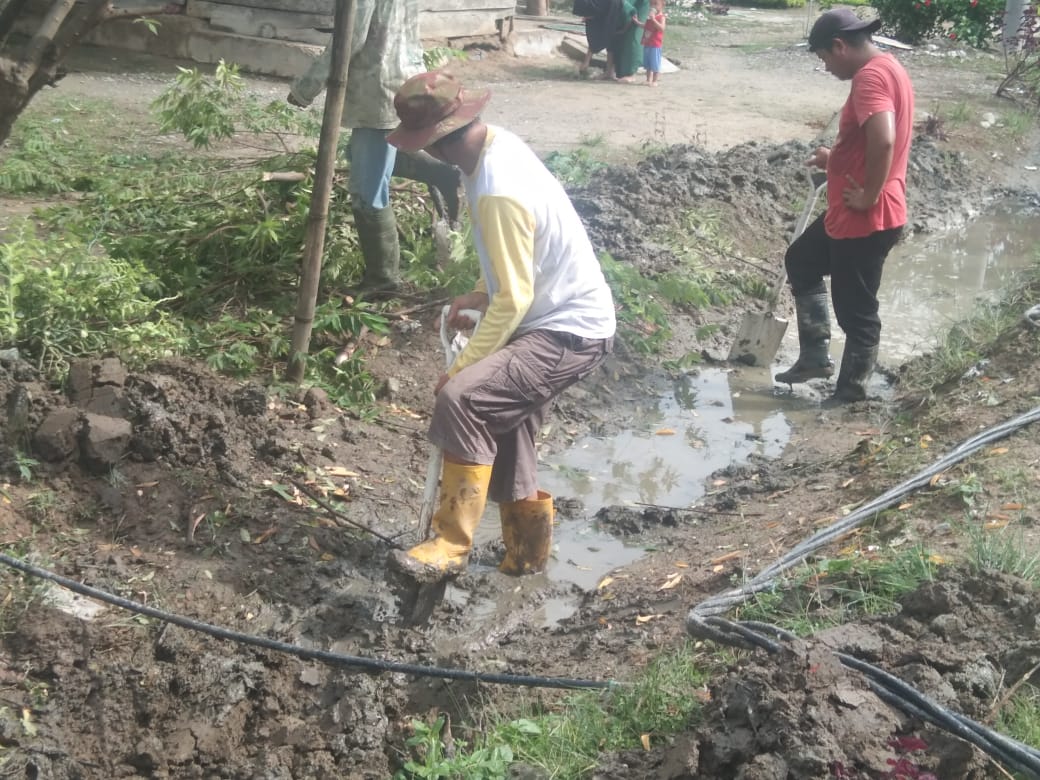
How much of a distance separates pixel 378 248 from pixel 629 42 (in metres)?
9.72

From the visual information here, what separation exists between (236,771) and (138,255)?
3.60 m

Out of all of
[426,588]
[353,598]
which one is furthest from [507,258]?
[353,598]

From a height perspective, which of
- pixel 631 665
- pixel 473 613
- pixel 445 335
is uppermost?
pixel 445 335

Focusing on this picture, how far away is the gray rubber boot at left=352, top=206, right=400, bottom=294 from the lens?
606 centimetres

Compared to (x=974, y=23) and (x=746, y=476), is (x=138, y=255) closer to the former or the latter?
(x=746, y=476)

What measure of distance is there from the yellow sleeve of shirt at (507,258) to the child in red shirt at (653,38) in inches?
460

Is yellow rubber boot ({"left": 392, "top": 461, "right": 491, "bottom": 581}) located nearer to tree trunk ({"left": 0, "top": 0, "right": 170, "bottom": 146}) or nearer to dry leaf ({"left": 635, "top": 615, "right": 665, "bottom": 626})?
dry leaf ({"left": 635, "top": 615, "right": 665, "bottom": 626})

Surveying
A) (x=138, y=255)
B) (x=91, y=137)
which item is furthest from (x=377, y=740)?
(x=91, y=137)

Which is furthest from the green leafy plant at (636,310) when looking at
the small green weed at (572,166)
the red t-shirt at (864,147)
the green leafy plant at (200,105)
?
the green leafy plant at (200,105)

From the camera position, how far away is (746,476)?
571 cm

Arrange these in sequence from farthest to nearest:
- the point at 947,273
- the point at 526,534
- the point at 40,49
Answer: the point at 947,273
the point at 526,534
the point at 40,49

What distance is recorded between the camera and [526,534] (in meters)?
4.66

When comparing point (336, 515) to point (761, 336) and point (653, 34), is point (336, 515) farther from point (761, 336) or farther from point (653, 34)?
point (653, 34)

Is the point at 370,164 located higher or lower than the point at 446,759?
higher
